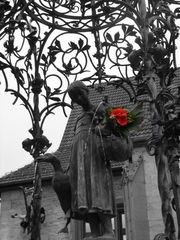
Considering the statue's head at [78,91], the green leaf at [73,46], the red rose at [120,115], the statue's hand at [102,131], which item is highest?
the green leaf at [73,46]

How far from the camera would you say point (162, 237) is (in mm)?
4102

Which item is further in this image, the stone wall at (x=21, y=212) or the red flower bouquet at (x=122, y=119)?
the stone wall at (x=21, y=212)

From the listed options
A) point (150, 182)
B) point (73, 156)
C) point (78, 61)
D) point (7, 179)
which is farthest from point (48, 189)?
point (73, 156)

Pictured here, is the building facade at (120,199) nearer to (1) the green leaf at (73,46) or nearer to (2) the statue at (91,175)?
(1) the green leaf at (73,46)

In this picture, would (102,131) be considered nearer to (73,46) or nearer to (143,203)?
(73,46)

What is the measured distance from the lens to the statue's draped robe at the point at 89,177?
425cm

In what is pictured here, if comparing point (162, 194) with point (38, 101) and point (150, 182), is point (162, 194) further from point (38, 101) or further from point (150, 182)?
point (150, 182)

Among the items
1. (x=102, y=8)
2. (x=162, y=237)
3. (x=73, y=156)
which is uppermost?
(x=102, y=8)

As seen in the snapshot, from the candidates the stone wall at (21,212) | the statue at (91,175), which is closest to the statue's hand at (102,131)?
the statue at (91,175)

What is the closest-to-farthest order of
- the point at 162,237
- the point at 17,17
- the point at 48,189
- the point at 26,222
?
1. the point at 162,237
2. the point at 26,222
3. the point at 17,17
4. the point at 48,189

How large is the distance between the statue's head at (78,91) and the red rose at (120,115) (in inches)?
17.5

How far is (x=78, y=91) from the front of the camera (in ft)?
14.9

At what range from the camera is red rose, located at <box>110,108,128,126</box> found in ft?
13.8

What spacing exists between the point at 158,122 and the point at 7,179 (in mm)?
13061
